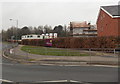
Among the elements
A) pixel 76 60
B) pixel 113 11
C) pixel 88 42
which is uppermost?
pixel 113 11

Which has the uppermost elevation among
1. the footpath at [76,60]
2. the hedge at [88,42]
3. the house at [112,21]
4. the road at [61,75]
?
the house at [112,21]

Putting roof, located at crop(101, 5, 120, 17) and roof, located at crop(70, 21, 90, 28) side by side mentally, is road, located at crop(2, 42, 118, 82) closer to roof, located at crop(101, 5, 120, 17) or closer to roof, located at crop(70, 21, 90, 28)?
roof, located at crop(101, 5, 120, 17)

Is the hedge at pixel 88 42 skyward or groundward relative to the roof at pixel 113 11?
groundward

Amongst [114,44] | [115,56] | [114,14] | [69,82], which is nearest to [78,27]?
[114,14]

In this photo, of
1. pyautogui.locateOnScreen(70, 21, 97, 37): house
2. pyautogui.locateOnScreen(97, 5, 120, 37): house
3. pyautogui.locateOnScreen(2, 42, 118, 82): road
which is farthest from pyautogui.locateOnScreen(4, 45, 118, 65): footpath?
pyautogui.locateOnScreen(70, 21, 97, 37): house

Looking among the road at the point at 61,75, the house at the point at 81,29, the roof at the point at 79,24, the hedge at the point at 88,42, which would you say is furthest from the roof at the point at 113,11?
the roof at the point at 79,24

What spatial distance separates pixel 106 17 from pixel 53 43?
43.5ft

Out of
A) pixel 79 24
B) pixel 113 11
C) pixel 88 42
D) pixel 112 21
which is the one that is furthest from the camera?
pixel 79 24

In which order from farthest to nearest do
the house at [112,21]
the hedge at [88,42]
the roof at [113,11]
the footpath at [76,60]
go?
the roof at [113,11], the house at [112,21], the hedge at [88,42], the footpath at [76,60]

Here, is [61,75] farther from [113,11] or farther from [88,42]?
[113,11]

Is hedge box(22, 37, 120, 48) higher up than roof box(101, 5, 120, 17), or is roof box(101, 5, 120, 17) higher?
roof box(101, 5, 120, 17)

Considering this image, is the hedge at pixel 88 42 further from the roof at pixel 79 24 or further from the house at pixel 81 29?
the roof at pixel 79 24

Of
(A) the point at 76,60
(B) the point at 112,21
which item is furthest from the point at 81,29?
(A) the point at 76,60

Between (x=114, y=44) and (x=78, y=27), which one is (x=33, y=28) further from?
(x=114, y=44)
